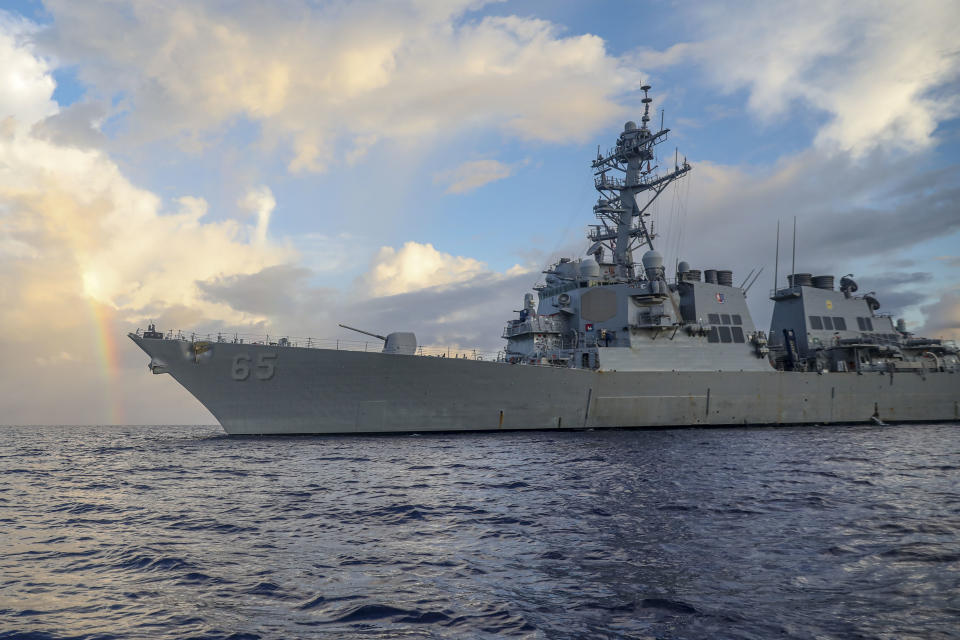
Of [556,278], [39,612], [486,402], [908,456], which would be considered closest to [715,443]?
[908,456]

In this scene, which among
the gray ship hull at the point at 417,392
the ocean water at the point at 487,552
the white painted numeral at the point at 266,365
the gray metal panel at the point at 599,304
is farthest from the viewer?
the gray metal panel at the point at 599,304

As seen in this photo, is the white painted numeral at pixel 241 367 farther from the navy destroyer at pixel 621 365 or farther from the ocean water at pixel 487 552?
the ocean water at pixel 487 552

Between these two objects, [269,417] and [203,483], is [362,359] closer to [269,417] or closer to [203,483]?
[269,417]

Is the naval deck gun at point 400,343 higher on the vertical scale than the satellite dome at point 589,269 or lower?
lower

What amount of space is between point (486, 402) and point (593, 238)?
48.0ft

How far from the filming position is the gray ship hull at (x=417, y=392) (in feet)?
67.7

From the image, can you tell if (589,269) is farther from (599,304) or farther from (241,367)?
(241,367)

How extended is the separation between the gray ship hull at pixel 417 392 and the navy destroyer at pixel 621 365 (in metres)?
0.05

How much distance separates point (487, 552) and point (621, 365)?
1881 cm

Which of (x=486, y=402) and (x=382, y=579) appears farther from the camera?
(x=486, y=402)

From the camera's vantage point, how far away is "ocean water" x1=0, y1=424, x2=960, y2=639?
4555 millimetres

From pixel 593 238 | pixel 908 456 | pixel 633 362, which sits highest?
pixel 593 238

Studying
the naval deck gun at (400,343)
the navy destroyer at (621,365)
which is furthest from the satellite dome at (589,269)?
the naval deck gun at (400,343)

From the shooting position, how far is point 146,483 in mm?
12219
